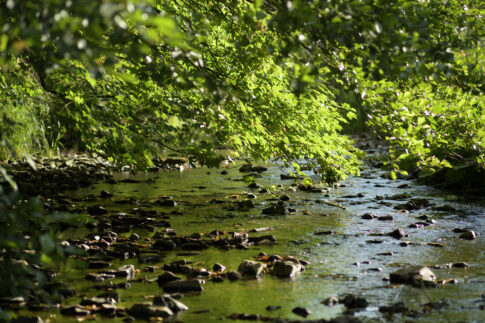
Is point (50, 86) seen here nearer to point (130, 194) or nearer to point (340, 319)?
point (130, 194)

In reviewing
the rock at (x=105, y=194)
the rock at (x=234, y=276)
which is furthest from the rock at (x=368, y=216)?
the rock at (x=105, y=194)

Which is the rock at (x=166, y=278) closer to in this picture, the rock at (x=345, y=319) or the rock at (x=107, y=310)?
the rock at (x=107, y=310)

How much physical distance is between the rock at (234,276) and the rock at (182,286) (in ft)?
1.58

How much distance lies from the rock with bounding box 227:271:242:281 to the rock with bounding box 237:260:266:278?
0.12 metres

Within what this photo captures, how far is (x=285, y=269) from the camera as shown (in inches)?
235

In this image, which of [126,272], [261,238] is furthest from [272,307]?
[261,238]

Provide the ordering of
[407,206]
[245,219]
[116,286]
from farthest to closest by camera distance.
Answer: [407,206] < [245,219] < [116,286]

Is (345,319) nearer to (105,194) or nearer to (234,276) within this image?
(234,276)

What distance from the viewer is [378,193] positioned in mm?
12062

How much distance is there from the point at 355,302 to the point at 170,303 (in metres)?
1.59

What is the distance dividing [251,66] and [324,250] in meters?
2.52

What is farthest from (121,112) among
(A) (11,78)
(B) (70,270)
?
(B) (70,270)

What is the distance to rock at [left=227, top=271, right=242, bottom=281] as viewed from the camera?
583 centimetres

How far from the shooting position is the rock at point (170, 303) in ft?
15.8
